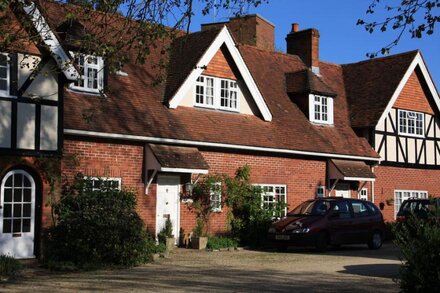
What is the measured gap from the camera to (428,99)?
2912 cm

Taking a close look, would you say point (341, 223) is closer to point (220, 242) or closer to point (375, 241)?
point (375, 241)

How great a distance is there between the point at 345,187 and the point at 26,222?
13.5 m

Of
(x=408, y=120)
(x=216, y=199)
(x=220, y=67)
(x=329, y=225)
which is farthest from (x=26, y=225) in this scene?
(x=408, y=120)

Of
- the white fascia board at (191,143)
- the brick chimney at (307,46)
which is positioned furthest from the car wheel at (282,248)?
the brick chimney at (307,46)

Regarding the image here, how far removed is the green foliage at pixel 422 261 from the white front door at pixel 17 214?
10.1 m

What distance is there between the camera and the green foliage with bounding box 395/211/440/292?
8.69 meters

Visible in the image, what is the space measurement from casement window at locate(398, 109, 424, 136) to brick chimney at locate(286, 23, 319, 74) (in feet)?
14.1

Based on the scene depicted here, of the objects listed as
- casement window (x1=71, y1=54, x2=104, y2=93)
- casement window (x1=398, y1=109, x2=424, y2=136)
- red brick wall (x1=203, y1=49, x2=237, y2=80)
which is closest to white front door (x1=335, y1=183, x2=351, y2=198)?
casement window (x1=398, y1=109, x2=424, y2=136)

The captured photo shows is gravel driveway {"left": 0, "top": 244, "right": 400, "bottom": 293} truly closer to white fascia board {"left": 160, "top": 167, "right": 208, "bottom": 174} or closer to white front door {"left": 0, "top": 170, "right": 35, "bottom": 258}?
white front door {"left": 0, "top": 170, "right": 35, "bottom": 258}

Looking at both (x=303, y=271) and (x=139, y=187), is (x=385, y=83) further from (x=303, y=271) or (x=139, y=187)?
(x=303, y=271)

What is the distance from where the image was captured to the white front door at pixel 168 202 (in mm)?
19312

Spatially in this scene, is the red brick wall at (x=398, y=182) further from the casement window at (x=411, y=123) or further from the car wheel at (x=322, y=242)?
the car wheel at (x=322, y=242)

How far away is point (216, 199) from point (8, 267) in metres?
8.31

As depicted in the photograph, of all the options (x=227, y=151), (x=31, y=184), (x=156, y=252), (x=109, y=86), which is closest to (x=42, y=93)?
(x=31, y=184)
